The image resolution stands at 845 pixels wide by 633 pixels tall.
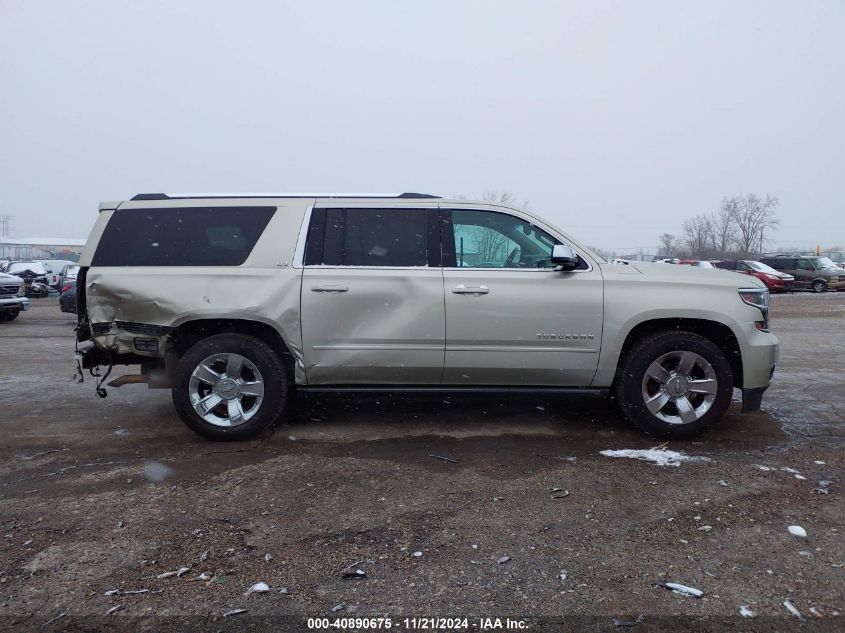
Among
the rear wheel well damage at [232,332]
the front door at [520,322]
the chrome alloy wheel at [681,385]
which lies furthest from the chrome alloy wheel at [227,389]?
the chrome alloy wheel at [681,385]

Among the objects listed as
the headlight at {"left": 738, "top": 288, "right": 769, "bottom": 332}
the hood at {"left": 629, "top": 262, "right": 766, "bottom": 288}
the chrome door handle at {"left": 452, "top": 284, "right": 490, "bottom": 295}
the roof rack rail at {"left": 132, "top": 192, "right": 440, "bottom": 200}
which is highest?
the roof rack rail at {"left": 132, "top": 192, "right": 440, "bottom": 200}

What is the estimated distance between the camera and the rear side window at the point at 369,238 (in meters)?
4.64

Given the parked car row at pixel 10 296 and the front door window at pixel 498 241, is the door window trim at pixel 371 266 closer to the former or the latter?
the front door window at pixel 498 241

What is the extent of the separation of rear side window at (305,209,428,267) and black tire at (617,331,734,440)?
5.92 feet

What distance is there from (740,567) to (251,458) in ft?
10.2

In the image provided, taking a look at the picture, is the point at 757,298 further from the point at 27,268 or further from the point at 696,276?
the point at 27,268

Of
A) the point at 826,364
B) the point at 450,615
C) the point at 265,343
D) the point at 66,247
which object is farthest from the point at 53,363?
the point at 66,247

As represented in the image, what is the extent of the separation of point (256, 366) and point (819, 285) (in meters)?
29.6

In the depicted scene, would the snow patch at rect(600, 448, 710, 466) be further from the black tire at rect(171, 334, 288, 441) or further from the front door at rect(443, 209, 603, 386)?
the black tire at rect(171, 334, 288, 441)

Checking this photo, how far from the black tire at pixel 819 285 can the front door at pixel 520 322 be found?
1093 inches

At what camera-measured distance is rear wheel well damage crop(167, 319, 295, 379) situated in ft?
15.2

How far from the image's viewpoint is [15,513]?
3.37 meters

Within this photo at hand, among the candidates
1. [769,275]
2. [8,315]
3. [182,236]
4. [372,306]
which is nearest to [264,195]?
[182,236]

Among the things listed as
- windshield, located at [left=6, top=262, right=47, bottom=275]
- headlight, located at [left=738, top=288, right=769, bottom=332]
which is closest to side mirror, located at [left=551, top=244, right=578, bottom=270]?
headlight, located at [left=738, top=288, right=769, bottom=332]
